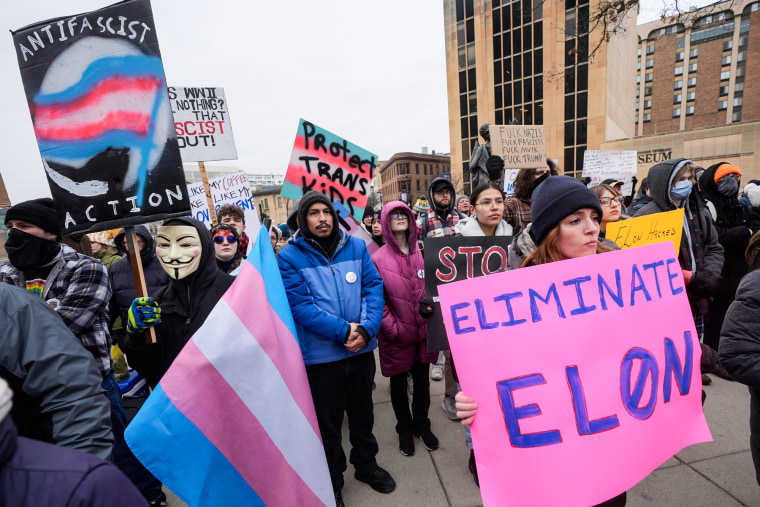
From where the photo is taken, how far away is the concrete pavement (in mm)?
2184

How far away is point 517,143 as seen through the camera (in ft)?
14.5

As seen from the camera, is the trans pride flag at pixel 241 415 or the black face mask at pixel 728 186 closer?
the trans pride flag at pixel 241 415

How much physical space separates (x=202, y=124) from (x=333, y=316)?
15.7ft

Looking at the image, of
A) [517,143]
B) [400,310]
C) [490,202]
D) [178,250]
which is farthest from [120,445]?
[517,143]

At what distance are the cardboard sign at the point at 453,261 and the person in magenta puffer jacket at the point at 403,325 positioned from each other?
0.38m

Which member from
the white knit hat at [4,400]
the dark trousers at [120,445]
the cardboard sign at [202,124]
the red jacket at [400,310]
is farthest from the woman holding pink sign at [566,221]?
the cardboard sign at [202,124]

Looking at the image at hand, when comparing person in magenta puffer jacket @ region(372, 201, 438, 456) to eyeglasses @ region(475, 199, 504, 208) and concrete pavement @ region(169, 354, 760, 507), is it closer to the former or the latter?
concrete pavement @ region(169, 354, 760, 507)

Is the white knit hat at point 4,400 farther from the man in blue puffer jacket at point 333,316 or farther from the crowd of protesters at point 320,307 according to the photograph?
the man in blue puffer jacket at point 333,316

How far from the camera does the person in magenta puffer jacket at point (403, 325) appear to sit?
2.76 metres

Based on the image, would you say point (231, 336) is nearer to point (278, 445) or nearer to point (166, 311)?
point (278, 445)

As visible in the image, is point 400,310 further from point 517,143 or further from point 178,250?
point 517,143

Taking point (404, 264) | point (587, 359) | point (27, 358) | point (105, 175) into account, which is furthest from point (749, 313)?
point (105, 175)

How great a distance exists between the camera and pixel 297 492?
1621 millimetres

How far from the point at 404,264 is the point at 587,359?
1647mm
